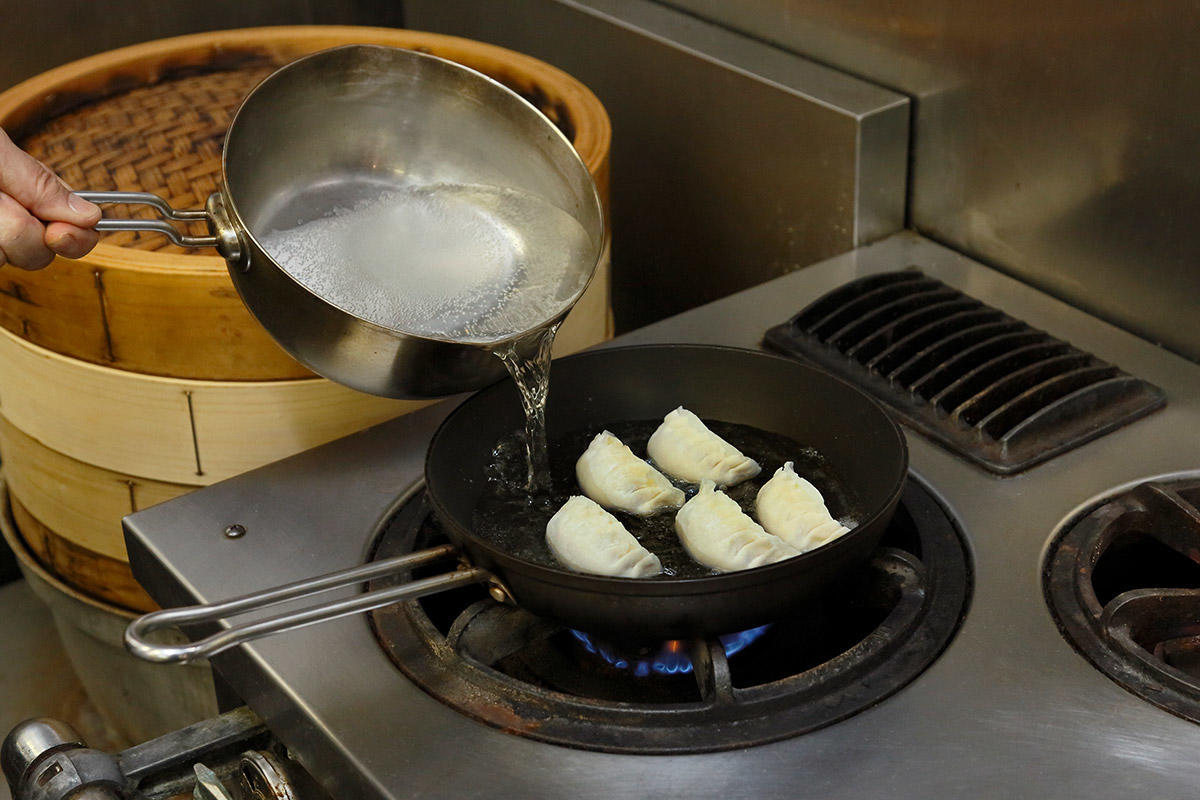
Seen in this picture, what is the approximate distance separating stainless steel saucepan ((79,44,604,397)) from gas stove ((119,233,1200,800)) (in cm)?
18

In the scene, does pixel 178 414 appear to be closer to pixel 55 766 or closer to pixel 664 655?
pixel 55 766

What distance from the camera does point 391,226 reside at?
1273mm

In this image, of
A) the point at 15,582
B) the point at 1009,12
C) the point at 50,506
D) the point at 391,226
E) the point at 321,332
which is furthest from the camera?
the point at 15,582

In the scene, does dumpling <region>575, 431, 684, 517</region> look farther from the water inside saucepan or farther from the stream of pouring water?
the water inside saucepan

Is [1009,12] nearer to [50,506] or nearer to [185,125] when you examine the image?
[185,125]

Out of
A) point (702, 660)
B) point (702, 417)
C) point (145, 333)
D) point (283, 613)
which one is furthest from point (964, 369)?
point (145, 333)

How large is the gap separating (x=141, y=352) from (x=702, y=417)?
2.09 ft

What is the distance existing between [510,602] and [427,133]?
0.56m

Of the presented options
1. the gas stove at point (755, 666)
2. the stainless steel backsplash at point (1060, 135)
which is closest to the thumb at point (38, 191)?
the gas stove at point (755, 666)

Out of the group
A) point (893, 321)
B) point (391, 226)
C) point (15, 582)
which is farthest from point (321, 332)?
point (15, 582)

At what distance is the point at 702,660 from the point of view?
1.01 meters

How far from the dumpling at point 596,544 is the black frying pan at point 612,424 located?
0.08 meters

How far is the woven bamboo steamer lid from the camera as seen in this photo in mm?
1351

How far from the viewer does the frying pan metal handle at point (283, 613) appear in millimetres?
869
